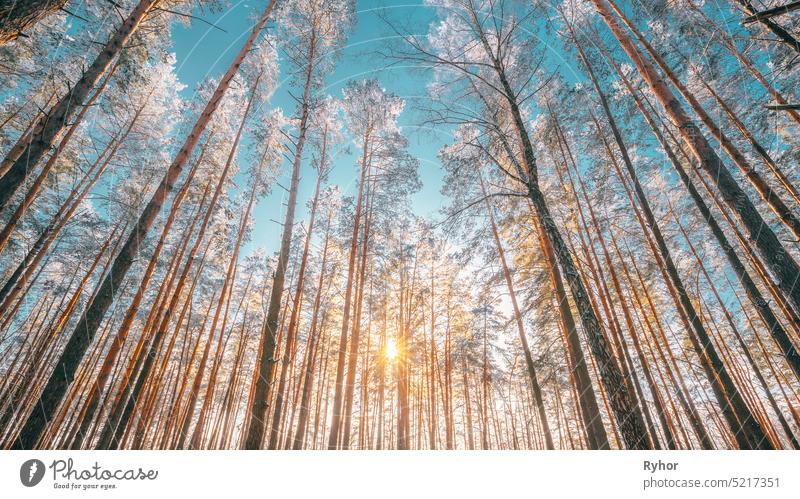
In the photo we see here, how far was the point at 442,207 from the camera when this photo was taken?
7.67 m

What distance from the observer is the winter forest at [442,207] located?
3021 mm

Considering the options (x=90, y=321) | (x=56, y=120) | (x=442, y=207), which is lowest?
(x=90, y=321)

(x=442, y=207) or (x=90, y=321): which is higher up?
(x=442, y=207)

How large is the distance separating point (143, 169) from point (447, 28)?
908cm

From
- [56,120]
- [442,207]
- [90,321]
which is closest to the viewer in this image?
[56,120]

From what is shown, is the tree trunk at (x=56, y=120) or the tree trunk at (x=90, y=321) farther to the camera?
the tree trunk at (x=90, y=321)

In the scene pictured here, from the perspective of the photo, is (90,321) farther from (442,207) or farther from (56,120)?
(442,207)

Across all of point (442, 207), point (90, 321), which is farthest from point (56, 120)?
point (442, 207)

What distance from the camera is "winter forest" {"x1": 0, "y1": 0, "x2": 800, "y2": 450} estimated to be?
3021 millimetres

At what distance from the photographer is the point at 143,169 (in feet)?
26.9

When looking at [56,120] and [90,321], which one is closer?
[56,120]

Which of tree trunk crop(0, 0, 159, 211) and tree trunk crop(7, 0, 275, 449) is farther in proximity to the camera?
tree trunk crop(7, 0, 275, 449)
